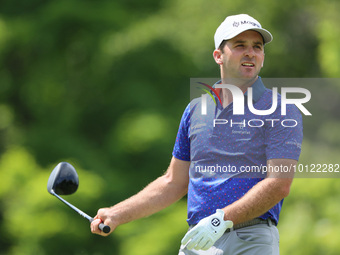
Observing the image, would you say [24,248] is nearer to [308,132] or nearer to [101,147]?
[101,147]

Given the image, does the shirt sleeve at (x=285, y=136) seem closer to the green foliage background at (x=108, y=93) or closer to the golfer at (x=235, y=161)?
the golfer at (x=235, y=161)

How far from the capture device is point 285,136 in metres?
3.99

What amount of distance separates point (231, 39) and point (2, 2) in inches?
458

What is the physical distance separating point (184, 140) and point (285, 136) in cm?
73

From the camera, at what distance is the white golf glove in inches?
153

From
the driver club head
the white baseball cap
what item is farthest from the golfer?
the driver club head

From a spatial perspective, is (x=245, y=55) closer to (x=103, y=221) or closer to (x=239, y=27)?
(x=239, y=27)

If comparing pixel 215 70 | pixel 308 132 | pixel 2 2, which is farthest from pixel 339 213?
pixel 2 2

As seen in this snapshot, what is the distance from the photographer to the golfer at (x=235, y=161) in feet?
12.9

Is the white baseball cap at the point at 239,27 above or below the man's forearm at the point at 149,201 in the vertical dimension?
above

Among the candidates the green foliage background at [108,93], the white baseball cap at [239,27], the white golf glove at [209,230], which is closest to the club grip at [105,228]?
the white golf glove at [209,230]

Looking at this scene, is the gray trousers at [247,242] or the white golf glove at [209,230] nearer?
the white golf glove at [209,230]

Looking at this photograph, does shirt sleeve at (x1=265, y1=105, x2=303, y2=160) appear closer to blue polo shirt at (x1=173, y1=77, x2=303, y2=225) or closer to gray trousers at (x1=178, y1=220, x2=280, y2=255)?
blue polo shirt at (x1=173, y1=77, x2=303, y2=225)

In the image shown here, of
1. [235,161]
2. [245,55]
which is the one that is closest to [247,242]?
[235,161]
